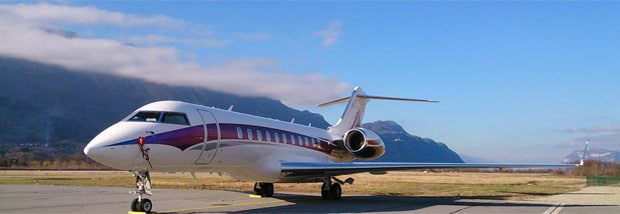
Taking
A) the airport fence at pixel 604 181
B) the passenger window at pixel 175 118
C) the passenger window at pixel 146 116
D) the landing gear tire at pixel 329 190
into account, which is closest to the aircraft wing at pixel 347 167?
the landing gear tire at pixel 329 190

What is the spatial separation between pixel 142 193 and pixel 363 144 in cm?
1246

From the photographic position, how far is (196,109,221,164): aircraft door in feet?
59.4

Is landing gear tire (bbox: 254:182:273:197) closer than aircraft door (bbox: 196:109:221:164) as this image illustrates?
No

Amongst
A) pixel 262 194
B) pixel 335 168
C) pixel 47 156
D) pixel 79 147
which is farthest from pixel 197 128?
pixel 79 147

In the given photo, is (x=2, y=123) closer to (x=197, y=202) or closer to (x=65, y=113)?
(x=65, y=113)

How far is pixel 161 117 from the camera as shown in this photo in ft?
55.2

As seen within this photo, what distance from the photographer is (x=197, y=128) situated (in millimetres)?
17844

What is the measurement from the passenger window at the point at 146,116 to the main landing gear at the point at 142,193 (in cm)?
138

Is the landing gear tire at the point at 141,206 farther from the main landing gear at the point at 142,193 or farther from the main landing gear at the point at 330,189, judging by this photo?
the main landing gear at the point at 330,189

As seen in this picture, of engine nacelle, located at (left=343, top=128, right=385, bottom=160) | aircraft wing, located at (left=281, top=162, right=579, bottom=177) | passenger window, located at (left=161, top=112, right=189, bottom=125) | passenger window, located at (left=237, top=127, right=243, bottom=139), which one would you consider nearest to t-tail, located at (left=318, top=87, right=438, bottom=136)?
engine nacelle, located at (left=343, top=128, right=385, bottom=160)

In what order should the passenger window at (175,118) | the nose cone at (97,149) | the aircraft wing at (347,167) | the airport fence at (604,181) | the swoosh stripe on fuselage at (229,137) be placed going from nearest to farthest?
the nose cone at (97,149) → the swoosh stripe on fuselage at (229,137) → the passenger window at (175,118) → the aircraft wing at (347,167) → the airport fence at (604,181)

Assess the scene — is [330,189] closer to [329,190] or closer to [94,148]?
[329,190]

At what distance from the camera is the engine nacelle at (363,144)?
26375mm

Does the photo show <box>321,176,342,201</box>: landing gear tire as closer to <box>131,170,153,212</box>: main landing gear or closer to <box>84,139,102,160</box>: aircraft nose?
<box>131,170,153,212</box>: main landing gear
